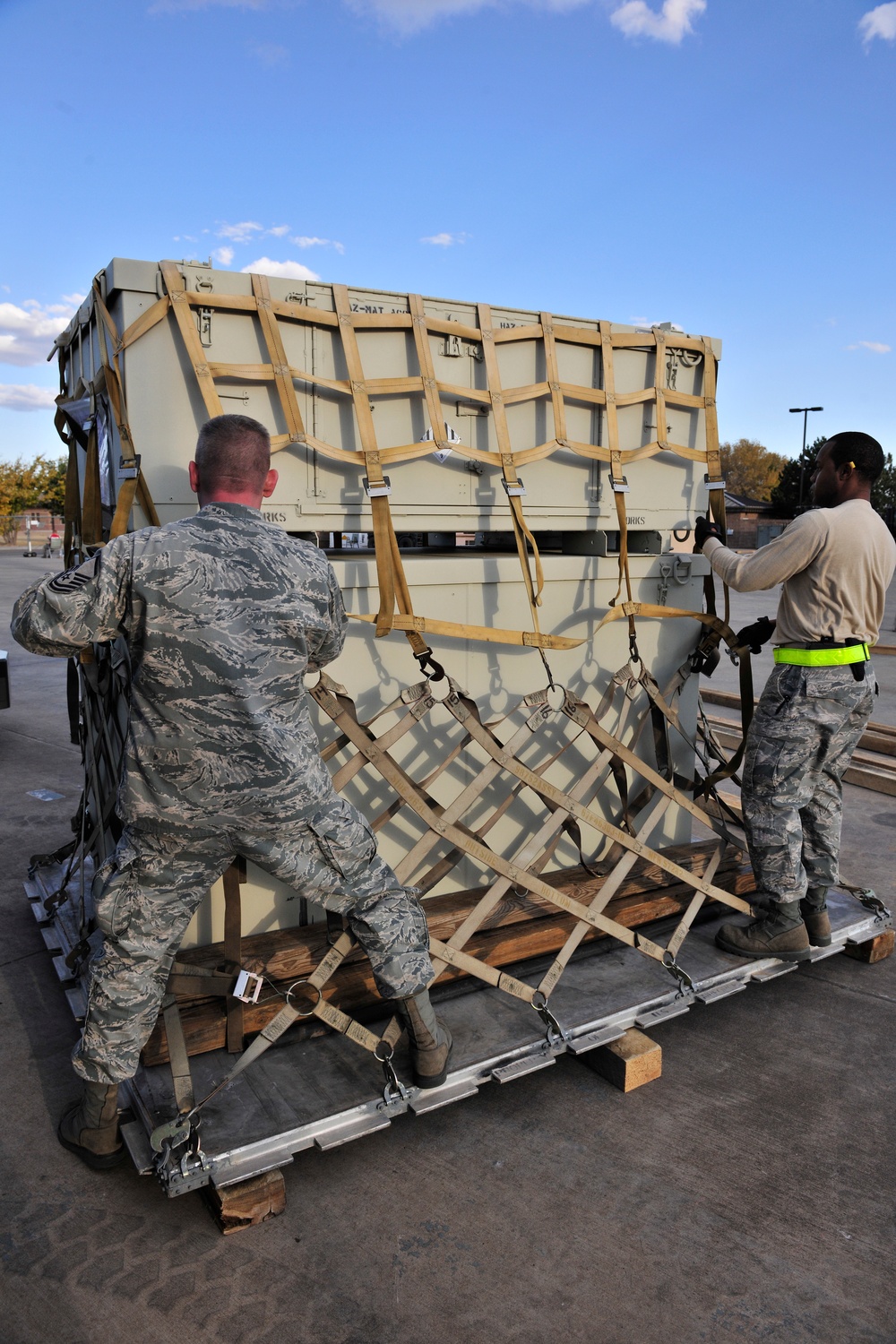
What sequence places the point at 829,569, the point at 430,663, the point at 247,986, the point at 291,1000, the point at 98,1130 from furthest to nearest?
the point at 829,569 < the point at 430,663 < the point at 291,1000 < the point at 247,986 < the point at 98,1130

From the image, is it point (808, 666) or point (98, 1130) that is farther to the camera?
point (808, 666)

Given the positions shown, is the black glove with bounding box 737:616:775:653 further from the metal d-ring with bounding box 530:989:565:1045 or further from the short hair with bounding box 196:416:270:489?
the short hair with bounding box 196:416:270:489

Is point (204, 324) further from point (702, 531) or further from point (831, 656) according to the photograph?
point (831, 656)

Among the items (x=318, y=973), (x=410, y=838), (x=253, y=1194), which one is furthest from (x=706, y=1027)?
(x=253, y=1194)

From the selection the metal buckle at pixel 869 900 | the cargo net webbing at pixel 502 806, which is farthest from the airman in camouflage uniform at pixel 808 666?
the metal buckle at pixel 869 900

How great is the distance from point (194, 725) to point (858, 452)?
2.77m

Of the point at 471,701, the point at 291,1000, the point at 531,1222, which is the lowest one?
the point at 531,1222

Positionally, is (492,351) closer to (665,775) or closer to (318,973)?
(665,775)

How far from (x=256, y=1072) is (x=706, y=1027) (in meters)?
1.72

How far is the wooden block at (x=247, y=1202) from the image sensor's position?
236 cm

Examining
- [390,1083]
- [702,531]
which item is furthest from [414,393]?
[390,1083]

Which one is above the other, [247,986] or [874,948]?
[247,986]

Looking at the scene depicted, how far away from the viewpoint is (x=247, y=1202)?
2381mm

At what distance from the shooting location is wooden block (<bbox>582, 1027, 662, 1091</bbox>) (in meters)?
3.00
